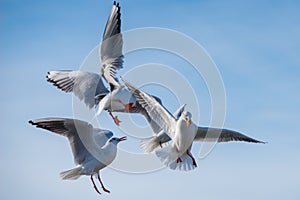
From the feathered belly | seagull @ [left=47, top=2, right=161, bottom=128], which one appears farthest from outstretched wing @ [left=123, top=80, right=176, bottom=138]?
seagull @ [left=47, top=2, right=161, bottom=128]

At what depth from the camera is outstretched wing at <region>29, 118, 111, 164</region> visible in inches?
347

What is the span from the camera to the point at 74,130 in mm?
9031

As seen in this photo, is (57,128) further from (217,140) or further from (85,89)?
(217,140)

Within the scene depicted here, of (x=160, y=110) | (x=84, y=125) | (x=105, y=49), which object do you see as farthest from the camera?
(x=105, y=49)

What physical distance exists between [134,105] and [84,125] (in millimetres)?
1439

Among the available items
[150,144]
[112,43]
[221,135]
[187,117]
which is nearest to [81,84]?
[112,43]

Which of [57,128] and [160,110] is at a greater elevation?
[160,110]

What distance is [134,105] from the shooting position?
33.5 feet

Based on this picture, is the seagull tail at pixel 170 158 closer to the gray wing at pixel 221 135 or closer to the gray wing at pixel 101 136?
the gray wing at pixel 221 135

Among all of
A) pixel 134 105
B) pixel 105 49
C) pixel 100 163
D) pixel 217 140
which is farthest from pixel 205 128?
pixel 105 49

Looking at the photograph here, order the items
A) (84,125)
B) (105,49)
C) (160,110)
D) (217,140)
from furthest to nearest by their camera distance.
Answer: (105,49) → (217,140) → (160,110) → (84,125)

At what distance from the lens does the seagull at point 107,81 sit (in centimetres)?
1020

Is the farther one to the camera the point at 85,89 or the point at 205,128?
the point at 85,89

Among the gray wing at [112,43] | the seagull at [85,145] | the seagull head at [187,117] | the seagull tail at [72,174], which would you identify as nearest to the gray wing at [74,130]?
the seagull at [85,145]
